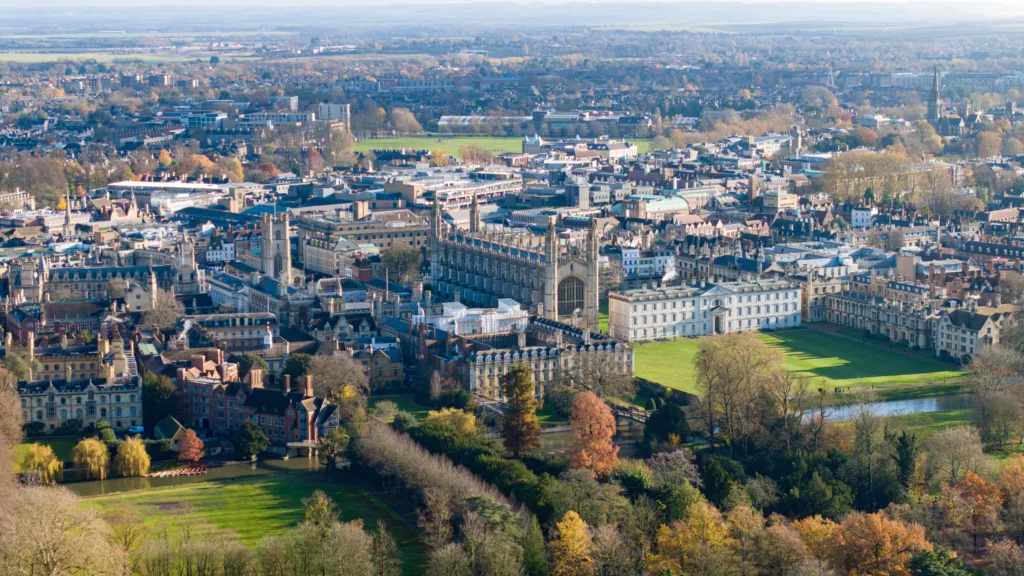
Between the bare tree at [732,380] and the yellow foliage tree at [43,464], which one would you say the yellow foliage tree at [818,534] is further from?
the yellow foliage tree at [43,464]

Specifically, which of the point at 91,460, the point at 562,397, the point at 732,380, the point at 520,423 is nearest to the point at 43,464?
the point at 91,460

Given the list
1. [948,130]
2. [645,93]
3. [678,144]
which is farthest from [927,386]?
[645,93]

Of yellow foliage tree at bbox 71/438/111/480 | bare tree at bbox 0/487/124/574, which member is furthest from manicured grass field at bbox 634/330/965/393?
bare tree at bbox 0/487/124/574

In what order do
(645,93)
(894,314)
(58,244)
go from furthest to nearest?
1. (645,93)
2. (58,244)
3. (894,314)

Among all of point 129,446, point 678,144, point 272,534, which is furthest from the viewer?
point 678,144

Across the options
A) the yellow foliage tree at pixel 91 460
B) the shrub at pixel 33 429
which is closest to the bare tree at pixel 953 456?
the yellow foliage tree at pixel 91 460

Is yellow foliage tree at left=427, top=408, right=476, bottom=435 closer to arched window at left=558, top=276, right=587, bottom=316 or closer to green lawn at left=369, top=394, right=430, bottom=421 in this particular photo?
green lawn at left=369, top=394, right=430, bottom=421

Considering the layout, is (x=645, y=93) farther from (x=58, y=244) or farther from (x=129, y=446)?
(x=129, y=446)
